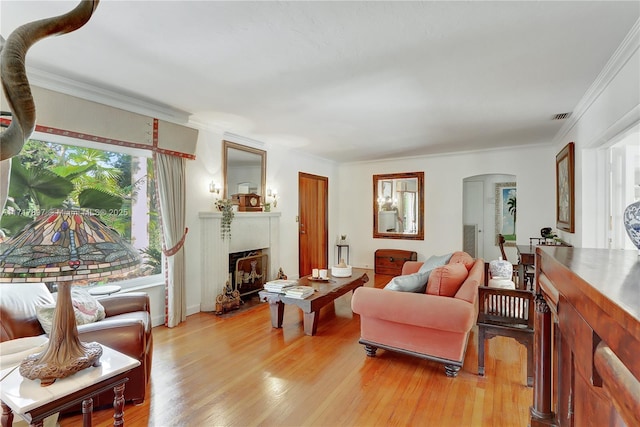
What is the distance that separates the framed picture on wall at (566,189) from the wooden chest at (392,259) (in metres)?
2.63

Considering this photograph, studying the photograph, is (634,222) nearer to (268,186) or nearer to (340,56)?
(340,56)

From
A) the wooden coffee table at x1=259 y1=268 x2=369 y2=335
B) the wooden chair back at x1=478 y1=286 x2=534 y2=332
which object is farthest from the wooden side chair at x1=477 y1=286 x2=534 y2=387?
the wooden coffee table at x1=259 y1=268 x2=369 y2=335

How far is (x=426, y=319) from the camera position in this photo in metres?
2.49

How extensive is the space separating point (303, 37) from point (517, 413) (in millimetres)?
2853

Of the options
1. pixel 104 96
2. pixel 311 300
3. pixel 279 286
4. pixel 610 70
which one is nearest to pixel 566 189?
pixel 610 70

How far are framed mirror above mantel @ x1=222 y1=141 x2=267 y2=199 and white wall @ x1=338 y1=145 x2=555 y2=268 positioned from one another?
2.83 metres

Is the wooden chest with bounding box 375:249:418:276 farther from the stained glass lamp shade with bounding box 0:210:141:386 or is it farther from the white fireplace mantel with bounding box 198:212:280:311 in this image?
the stained glass lamp shade with bounding box 0:210:141:386

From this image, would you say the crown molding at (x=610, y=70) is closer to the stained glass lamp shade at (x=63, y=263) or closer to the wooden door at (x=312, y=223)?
the stained glass lamp shade at (x=63, y=263)

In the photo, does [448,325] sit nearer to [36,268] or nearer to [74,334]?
[74,334]

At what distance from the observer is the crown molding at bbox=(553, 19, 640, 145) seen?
2.14 m

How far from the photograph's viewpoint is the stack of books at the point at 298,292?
3331 mm

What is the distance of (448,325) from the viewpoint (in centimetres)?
241

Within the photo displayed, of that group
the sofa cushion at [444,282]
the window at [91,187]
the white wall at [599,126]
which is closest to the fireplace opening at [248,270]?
the window at [91,187]

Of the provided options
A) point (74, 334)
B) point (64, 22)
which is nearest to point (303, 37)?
point (64, 22)
